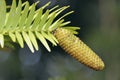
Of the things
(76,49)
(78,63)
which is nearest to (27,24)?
(76,49)

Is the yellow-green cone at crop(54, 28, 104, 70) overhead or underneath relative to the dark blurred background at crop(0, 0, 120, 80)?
overhead

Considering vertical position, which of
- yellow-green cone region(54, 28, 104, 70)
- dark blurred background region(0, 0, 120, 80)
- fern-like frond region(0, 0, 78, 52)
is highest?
fern-like frond region(0, 0, 78, 52)

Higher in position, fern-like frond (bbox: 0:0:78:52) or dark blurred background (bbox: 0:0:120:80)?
fern-like frond (bbox: 0:0:78:52)

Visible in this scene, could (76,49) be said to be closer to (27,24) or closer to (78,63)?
(27,24)

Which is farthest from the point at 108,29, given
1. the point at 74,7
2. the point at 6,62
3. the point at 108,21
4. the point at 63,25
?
the point at 63,25

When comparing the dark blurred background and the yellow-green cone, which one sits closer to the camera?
the yellow-green cone

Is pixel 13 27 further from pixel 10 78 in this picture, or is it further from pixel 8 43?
pixel 10 78
